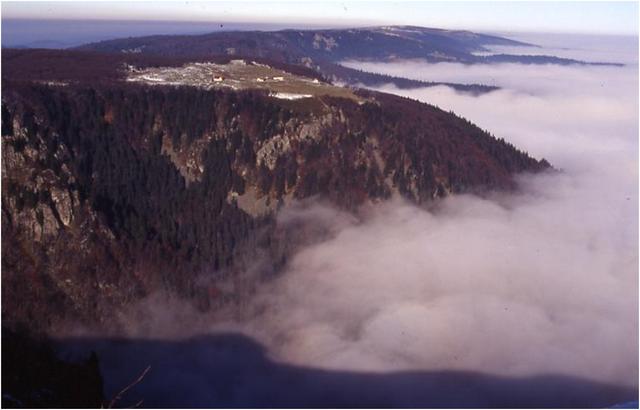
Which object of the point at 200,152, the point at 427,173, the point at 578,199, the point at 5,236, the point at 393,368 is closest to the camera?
the point at 393,368

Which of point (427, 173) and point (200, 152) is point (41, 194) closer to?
point (200, 152)

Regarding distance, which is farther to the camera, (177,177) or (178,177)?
(178,177)

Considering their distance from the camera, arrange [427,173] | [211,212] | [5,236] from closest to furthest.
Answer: [5,236]
[211,212]
[427,173]

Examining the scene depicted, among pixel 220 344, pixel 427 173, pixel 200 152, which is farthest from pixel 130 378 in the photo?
pixel 427 173
